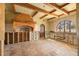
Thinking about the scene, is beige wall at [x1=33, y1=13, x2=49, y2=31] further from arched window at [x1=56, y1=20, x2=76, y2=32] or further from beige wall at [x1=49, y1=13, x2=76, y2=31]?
arched window at [x1=56, y1=20, x2=76, y2=32]

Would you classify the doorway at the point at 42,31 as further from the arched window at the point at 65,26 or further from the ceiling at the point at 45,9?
the arched window at the point at 65,26

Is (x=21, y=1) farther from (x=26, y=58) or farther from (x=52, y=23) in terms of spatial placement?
(x=26, y=58)

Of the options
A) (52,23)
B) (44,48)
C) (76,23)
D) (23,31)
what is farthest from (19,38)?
(76,23)

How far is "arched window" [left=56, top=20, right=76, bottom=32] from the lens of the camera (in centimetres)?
221

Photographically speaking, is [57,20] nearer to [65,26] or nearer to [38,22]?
[65,26]

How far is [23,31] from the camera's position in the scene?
2.79 meters

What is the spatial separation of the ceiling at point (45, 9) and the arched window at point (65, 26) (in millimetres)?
184

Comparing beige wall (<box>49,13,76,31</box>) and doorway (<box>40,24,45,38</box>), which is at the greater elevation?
beige wall (<box>49,13,76,31</box>)

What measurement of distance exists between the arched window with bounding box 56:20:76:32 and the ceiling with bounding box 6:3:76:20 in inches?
7.2

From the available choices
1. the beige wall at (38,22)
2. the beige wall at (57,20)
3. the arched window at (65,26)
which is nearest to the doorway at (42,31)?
the beige wall at (38,22)

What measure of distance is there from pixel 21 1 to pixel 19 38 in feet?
3.70

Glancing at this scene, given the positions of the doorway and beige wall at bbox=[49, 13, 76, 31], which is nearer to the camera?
beige wall at bbox=[49, 13, 76, 31]

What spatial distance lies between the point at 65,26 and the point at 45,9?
58 cm

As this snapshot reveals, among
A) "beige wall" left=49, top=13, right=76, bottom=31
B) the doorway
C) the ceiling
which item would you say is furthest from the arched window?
the doorway
